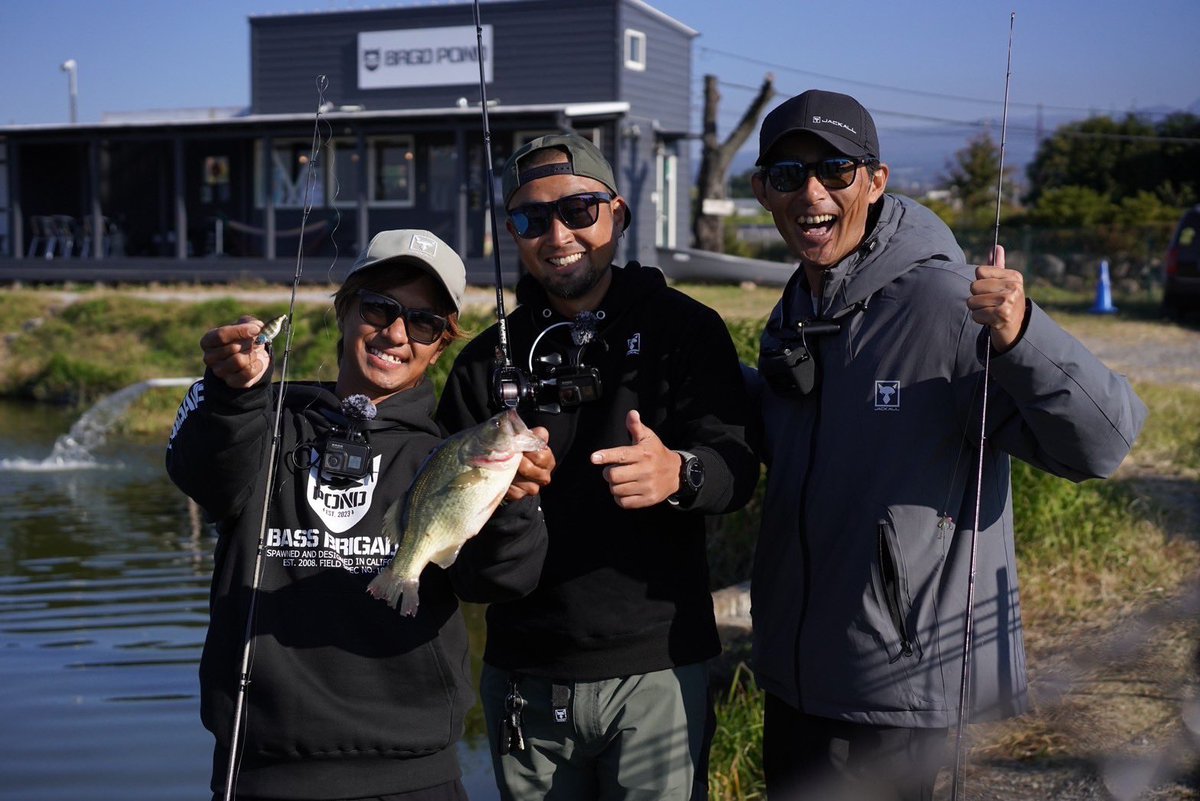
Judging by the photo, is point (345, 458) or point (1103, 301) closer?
point (345, 458)

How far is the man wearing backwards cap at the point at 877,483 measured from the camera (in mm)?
3004

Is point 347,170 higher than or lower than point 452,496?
higher

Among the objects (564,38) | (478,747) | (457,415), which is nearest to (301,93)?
(564,38)

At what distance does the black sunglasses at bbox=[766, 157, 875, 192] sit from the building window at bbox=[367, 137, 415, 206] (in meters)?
24.3

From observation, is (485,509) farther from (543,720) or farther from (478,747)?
(478,747)

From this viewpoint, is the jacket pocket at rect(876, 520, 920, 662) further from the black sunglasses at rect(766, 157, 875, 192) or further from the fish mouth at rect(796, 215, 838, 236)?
the black sunglasses at rect(766, 157, 875, 192)

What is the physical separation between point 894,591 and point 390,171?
25155mm

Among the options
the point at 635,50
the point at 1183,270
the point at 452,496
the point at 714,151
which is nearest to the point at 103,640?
the point at 452,496

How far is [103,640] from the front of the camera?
27.3ft

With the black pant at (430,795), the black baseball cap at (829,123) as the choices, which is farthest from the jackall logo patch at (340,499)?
the black baseball cap at (829,123)

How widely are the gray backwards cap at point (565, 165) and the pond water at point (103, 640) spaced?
142 inches

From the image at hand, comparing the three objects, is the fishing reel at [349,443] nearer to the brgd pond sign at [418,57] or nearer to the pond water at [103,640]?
the pond water at [103,640]

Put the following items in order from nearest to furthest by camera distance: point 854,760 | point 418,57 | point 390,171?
point 854,760 → point 390,171 → point 418,57

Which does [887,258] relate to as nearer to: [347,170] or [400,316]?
[400,316]
